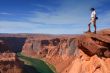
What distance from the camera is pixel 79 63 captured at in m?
21.2

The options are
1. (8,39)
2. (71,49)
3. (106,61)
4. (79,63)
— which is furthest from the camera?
(8,39)

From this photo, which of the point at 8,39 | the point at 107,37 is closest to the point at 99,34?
the point at 107,37

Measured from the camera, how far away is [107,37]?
17.7m

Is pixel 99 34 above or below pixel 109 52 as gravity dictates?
above

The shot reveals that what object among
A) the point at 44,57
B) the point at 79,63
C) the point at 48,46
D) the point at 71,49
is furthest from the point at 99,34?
the point at 48,46

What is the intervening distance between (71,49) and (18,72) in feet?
123

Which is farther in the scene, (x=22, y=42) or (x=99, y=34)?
(x=22, y=42)

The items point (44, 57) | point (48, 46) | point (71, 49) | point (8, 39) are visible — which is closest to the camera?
point (71, 49)

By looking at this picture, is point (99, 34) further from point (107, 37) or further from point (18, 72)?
point (18, 72)

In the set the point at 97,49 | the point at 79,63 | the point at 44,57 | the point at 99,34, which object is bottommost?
the point at 44,57

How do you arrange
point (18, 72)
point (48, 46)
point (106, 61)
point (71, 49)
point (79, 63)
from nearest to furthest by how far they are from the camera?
point (106, 61) < point (79, 63) < point (18, 72) < point (71, 49) < point (48, 46)

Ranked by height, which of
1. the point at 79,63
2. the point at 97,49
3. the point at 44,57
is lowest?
the point at 44,57

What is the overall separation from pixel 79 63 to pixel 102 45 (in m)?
4.02

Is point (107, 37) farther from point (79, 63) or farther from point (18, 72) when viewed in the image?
point (18, 72)
